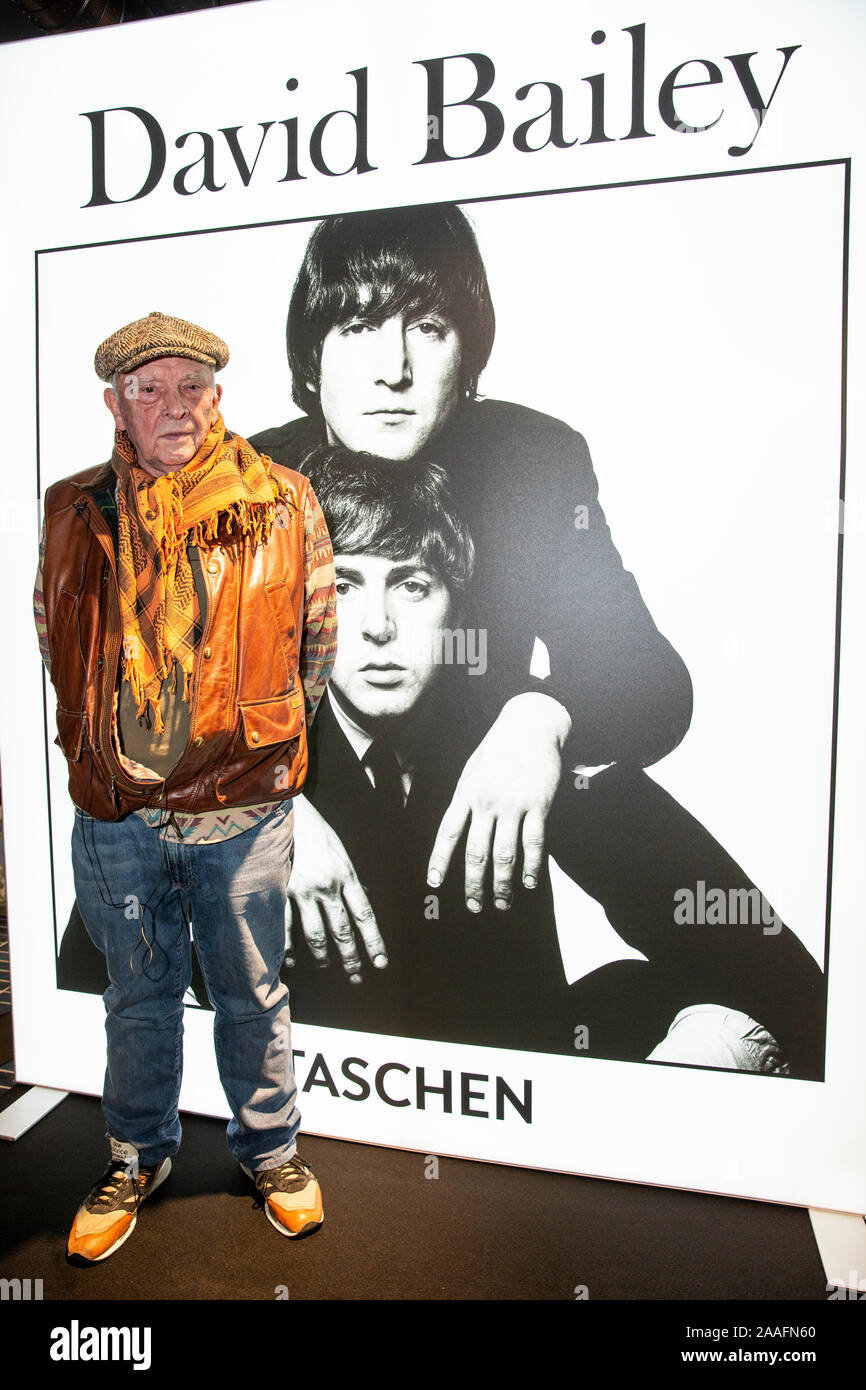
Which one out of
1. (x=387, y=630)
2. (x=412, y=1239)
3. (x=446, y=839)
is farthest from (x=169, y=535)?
(x=412, y=1239)

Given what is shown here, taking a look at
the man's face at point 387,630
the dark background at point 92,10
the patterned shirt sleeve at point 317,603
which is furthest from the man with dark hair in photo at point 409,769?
the dark background at point 92,10

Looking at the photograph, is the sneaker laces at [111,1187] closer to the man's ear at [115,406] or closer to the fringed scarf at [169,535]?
the fringed scarf at [169,535]

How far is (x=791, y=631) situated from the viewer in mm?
1996

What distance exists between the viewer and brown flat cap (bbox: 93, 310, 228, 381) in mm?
1813

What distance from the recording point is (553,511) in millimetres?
2055

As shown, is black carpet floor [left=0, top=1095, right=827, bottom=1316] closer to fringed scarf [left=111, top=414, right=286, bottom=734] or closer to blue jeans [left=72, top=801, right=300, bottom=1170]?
blue jeans [left=72, top=801, right=300, bottom=1170]

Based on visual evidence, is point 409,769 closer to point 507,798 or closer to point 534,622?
point 507,798

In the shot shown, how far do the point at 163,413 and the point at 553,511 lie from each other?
2.88 ft

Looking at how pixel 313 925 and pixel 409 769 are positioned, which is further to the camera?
pixel 313 925

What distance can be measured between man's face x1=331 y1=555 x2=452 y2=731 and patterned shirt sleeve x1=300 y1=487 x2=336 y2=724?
98 millimetres

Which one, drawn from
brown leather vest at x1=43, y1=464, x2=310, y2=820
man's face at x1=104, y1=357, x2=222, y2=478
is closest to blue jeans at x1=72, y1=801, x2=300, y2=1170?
brown leather vest at x1=43, y1=464, x2=310, y2=820

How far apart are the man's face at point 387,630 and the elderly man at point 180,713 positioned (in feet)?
0.40

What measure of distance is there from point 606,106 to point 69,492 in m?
1.43
